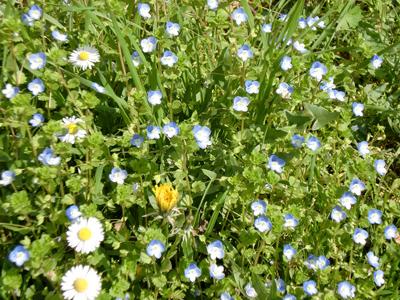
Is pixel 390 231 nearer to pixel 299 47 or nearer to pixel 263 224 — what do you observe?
pixel 263 224

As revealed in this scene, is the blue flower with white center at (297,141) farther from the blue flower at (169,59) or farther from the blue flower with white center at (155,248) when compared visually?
the blue flower with white center at (155,248)

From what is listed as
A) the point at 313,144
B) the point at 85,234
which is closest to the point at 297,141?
the point at 313,144

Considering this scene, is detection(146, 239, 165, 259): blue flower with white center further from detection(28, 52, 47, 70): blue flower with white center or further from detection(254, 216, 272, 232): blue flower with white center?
detection(28, 52, 47, 70): blue flower with white center

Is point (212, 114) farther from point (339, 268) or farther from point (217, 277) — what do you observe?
point (339, 268)

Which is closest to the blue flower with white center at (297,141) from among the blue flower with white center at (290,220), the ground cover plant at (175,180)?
the ground cover plant at (175,180)

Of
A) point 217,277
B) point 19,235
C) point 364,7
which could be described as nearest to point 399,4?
point 364,7

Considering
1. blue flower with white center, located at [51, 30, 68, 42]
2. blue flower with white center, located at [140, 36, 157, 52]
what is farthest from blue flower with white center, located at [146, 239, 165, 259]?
blue flower with white center, located at [51, 30, 68, 42]
